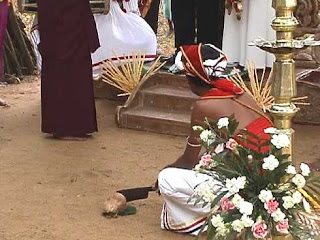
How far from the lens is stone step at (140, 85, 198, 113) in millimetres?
7000

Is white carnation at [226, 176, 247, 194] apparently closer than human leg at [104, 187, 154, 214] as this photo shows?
Yes

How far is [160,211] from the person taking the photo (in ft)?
16.1

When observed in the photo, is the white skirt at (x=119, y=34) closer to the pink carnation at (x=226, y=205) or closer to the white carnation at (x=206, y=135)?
the white carnation at (x=206, y=135)

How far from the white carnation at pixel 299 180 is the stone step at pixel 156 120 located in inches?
150

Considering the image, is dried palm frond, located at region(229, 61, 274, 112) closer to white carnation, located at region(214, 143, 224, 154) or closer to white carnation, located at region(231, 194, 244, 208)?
white carnation, located at region(214, 143, 224, 154)

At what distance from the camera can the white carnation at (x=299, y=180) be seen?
115 inches

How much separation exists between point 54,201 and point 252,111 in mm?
1627

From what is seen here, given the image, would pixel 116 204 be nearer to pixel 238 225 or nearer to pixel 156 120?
pixel 238 225

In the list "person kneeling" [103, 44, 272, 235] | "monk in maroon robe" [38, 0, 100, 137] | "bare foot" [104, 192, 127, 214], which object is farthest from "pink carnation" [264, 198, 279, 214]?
"monk in maroon robe" [38, 0, 100, 137]

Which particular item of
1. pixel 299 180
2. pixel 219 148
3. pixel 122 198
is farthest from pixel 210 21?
pixel 299 180

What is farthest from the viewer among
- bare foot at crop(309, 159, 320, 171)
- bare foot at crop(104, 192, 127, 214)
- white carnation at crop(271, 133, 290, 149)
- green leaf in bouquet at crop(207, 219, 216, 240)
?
bare foot at crop(309, 159, 320, 171)

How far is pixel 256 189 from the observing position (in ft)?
9.86

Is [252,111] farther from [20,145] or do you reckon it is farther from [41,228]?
[20,145]

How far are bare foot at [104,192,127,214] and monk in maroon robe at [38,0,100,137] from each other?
6.20 feet
